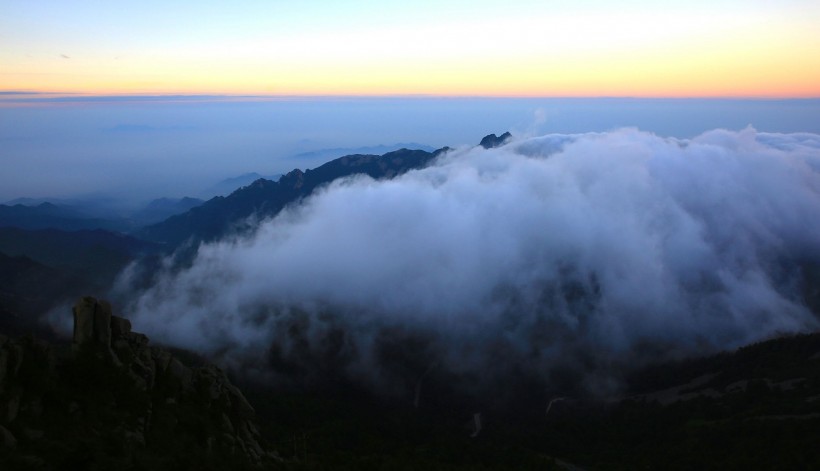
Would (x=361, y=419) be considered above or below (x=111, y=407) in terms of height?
below

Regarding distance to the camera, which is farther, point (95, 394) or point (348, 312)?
point (348, 312)

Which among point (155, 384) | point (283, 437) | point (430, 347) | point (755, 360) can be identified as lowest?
point (430, 347)

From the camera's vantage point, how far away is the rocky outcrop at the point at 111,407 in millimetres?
32781

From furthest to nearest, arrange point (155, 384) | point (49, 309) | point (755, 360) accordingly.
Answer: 1. point (49, 309)
2. point (755, 360)
3. point (155, 384)

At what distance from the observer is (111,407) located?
39.9 metres

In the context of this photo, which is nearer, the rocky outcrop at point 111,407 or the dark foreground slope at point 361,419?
the rocky outcrop at point 111,407

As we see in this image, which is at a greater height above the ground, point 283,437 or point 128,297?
point 283,437

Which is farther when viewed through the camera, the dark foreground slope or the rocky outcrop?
the dark foreground slope

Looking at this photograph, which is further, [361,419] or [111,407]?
[361,419]

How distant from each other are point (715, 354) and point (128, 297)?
170569 millimetres

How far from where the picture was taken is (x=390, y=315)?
16975cm

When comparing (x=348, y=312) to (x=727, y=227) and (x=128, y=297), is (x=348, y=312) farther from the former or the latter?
(x=727, y=227)

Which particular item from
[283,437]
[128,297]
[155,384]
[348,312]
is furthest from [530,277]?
[155,384]

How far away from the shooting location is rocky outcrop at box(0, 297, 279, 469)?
108 ft
